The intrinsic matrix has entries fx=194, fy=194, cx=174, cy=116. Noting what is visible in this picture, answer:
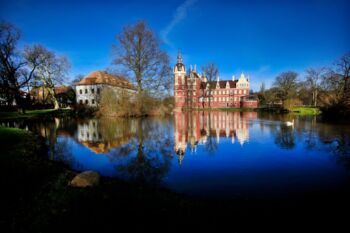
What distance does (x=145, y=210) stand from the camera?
386 cm

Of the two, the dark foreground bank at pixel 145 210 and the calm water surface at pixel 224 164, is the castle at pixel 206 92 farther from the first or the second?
the dark foreground bank at pixel 145 210

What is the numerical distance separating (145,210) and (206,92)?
66.7 meters

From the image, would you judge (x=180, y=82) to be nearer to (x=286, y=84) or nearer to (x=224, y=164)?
(x=286, y=84)

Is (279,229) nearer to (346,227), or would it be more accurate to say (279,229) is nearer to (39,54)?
(346,227)

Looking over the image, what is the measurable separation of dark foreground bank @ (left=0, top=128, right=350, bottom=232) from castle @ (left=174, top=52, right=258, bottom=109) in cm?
5678

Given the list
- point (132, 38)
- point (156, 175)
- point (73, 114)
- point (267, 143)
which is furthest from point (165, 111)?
point (156, 175)

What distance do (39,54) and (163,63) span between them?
22.3 m

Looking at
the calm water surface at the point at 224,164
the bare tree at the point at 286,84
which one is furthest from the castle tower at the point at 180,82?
the calm water surface at the point at 224,164

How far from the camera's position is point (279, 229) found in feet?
11.2

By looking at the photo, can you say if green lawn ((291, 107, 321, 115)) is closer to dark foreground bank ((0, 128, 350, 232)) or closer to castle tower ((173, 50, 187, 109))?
castle tower ((173, 50, 187, 109))

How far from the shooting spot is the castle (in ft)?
214

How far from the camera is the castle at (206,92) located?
65.3 m

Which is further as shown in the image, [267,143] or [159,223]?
[267,143]

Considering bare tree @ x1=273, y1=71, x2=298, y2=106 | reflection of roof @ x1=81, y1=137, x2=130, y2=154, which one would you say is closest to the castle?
bare tree @ x1=273, y1=71, x2=298, y2=106
